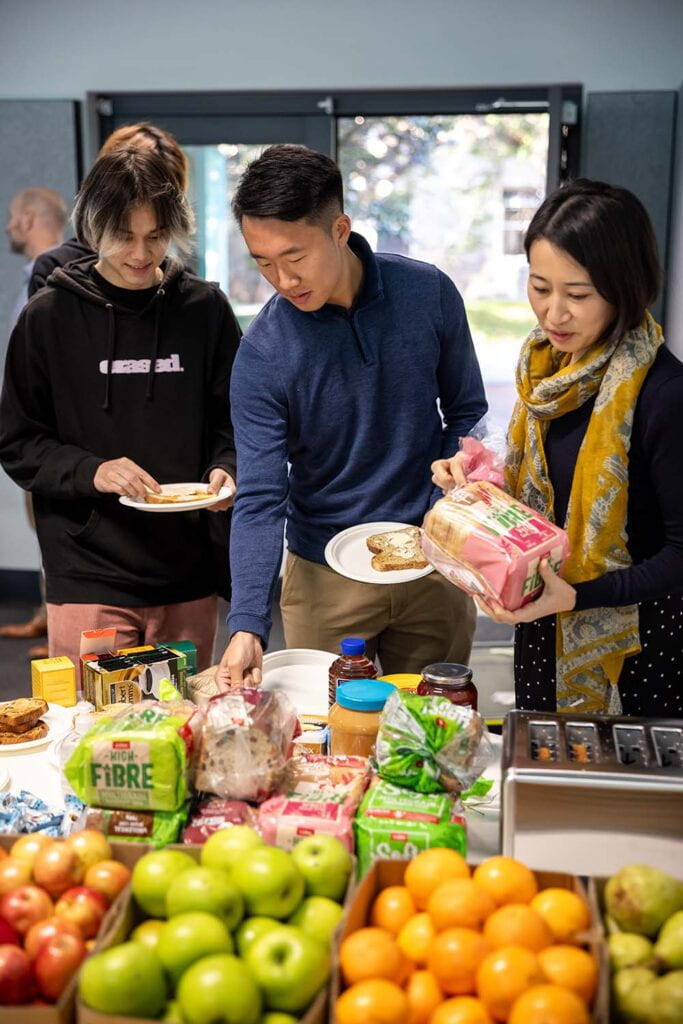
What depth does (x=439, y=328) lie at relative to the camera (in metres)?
2.19

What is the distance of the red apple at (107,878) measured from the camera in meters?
1.19

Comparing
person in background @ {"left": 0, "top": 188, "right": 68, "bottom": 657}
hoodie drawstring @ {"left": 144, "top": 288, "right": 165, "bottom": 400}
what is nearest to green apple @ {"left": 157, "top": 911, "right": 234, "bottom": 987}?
hoodie drawstring @ {"left": 144, "top": 288, "right": 165, "bottom": 400}

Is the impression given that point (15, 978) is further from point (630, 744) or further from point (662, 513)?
point (662, 513)

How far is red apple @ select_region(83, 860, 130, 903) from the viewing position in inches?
46.8

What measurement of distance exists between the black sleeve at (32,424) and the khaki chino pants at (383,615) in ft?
1.73

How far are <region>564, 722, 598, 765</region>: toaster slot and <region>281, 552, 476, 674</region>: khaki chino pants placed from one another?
79 cm

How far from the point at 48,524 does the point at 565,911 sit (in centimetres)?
170

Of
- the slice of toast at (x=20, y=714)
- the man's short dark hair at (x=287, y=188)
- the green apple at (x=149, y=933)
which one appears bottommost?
the slice of toast at (x=20, y=714)

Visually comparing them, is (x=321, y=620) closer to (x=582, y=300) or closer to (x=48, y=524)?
(x=48, y=524)

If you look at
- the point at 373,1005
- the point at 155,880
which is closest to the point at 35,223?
the point at 155,880

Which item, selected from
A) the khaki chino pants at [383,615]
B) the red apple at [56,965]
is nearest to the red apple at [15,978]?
the red apple at [56,965]

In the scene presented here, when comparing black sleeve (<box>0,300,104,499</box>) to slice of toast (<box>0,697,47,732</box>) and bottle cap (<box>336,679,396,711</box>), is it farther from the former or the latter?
bottle cap (<box>336,679,396,711</box>)

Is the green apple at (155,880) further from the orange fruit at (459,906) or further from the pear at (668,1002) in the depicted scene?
the pear at (668,1002)

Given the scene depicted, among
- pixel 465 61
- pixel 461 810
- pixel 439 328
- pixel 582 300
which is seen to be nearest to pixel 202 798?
pixel 461 810
